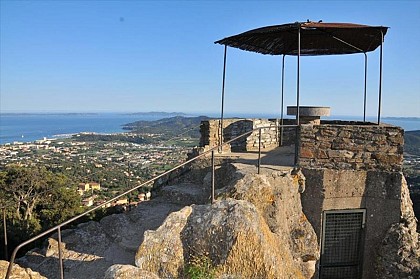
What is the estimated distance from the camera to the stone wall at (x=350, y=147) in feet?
20.9

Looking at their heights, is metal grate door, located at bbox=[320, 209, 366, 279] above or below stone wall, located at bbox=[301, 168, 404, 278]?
below

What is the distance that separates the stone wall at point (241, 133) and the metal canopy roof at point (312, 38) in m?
2.44

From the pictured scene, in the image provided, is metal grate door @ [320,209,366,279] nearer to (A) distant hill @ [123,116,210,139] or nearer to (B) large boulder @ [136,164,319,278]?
(B) large boulder @ [136,164,319,278]

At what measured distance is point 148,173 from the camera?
36375mm

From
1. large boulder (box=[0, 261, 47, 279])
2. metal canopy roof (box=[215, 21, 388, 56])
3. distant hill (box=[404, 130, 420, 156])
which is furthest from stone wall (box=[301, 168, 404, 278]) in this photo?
distant hill (box=[404, 130, 420, 156])

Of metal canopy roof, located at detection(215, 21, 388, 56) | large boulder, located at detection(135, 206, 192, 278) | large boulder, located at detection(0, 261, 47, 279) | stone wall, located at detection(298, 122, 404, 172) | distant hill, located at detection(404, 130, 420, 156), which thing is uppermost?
metal canopy roof, located at detection(215, 21, 388, 56)

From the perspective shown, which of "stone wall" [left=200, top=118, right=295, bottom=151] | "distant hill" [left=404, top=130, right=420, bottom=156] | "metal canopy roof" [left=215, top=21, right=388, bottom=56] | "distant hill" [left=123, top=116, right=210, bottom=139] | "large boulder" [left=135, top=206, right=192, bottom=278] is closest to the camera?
"large boulder" [left=135, top=206, right=192, bottom=278]

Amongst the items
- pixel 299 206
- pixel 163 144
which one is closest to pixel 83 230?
pixel 299 206

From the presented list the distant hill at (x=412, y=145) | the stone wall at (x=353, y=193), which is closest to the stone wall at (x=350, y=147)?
the stone wall at (x=353, y=193)

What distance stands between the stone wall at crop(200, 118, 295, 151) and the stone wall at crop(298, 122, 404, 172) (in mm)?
3136

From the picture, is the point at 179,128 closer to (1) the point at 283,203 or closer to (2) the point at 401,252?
(2) the point at 401,252

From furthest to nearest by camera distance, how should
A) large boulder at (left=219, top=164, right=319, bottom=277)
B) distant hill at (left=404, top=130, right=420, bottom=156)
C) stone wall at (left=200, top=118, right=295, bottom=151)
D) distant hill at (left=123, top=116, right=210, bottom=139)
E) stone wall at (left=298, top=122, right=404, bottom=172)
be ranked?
distant hill at (left=404, top=130, right=420, bottom=156), distant hill at (left=123, top=116, right=210, bottom=139), stone wall at (left=200, top=118, right=295, bottom=151), stone wall at (left=298, top=122, right=404, bottom=172), large boulder at (left=219, top=164, right=319, bottom=277)

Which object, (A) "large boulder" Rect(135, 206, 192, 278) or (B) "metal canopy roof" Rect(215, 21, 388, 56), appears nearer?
(A) "large boulder" Rect(135, 206, 192, 278)

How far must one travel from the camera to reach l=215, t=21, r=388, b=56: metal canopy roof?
21.6 feet
